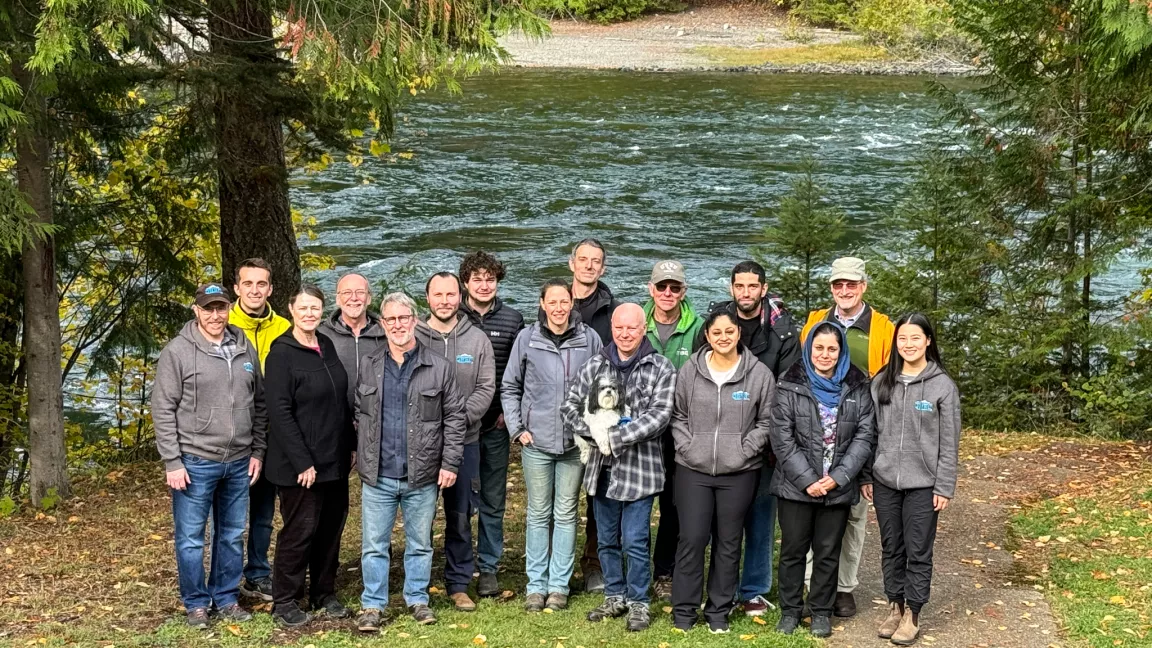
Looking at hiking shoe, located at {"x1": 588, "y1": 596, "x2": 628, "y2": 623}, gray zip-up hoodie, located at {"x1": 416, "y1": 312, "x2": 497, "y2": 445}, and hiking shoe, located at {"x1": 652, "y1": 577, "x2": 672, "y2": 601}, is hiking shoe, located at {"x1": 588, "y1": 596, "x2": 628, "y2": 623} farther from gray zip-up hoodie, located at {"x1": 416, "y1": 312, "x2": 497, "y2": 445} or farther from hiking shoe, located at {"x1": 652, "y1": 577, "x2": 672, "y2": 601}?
gray zip-up hoodie, located at {"x1": 416, "y1": 312, "x2": 497, "y2": 445}

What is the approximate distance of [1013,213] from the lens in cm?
1328

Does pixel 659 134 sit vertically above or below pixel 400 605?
above

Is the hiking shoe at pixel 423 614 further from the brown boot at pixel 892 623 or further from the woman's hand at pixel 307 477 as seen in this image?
the brown boot at pixel 892 623

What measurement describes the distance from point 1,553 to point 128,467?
2810 mm

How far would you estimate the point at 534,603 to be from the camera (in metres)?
6.51

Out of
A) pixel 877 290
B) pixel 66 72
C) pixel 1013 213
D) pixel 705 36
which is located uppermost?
pixel 705 36

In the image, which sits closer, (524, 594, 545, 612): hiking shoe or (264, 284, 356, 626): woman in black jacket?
(264, 284, 356, 626): woman in black jacket

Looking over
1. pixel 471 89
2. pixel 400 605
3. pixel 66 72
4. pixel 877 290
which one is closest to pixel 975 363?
pixel 877 290

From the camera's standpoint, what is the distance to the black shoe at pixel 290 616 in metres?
6.18

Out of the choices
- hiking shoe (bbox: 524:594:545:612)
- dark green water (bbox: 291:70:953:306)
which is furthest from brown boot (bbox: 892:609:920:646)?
dark green water (bbox: 291:70:953:306)

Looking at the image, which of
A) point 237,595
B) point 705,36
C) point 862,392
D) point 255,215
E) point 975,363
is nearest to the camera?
point 862,392

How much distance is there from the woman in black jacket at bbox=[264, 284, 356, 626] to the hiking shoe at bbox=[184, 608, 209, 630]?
13.5 inches

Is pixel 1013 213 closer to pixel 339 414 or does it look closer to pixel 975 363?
pixel 975 363

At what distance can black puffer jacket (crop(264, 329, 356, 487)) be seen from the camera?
600 centimetres
